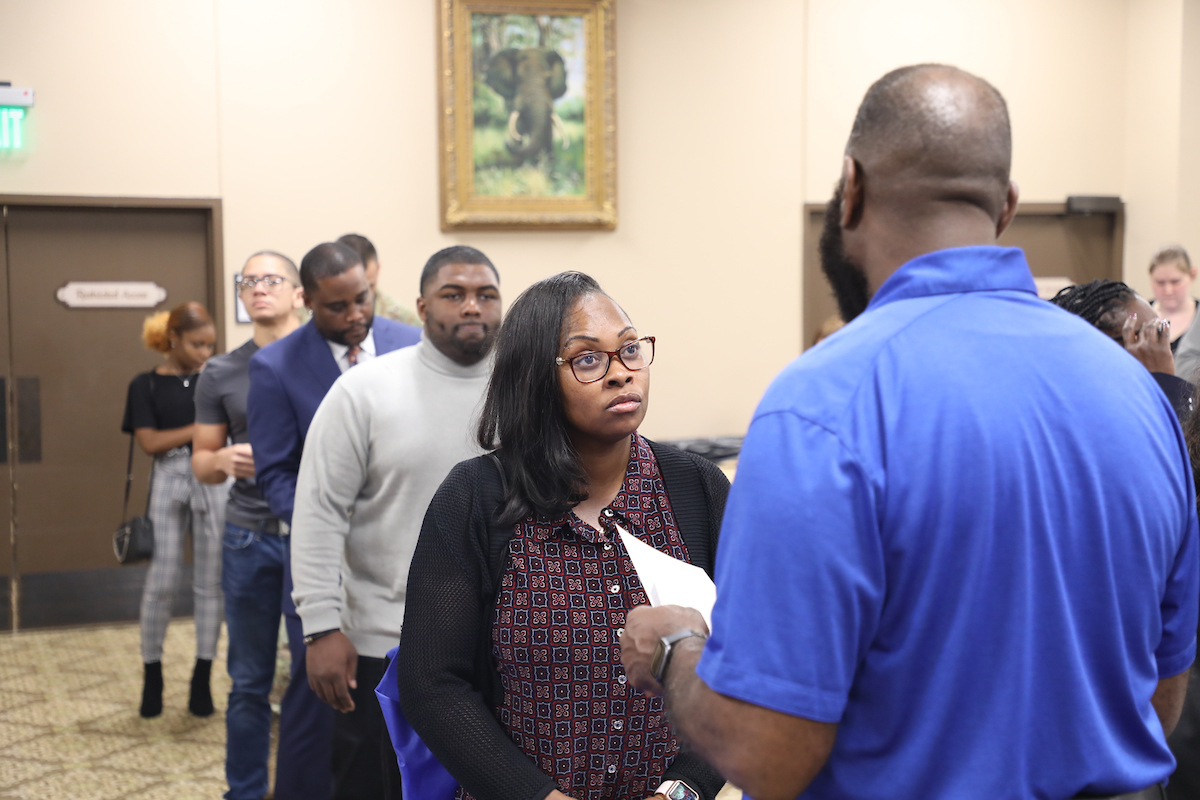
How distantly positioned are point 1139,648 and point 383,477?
1822 millimetres

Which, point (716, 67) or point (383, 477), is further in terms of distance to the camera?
point (716, 67)

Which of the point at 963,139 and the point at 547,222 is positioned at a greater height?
the point at 547,222

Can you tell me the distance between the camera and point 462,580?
5.13 feet

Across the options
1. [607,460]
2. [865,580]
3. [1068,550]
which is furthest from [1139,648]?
[607,460]

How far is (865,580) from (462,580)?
0.79 meters

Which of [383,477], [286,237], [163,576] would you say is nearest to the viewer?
[383,477]

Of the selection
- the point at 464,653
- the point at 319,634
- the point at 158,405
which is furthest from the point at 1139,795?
the point at 158,405

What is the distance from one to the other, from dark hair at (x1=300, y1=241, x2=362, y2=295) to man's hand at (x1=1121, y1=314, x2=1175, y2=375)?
2.12 meters

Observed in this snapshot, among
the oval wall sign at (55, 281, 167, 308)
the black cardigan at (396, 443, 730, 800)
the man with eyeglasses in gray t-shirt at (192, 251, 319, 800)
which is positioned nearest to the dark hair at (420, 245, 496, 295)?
the man with eyeglasses in gray t-shirt at (192, 251, 319, 800)

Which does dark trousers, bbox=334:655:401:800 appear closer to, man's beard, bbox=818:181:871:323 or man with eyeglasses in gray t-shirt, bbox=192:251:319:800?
man with eyeglasses in gray t-shirt, bbox=192:251:319:800

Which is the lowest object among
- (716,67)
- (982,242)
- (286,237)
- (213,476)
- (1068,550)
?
(213,476)

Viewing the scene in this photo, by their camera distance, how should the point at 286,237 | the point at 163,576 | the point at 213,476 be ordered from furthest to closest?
the point at 286,237
the point at 163,576
the point at 213,476

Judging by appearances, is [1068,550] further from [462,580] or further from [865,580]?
[462,580]

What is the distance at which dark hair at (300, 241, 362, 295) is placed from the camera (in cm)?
307
